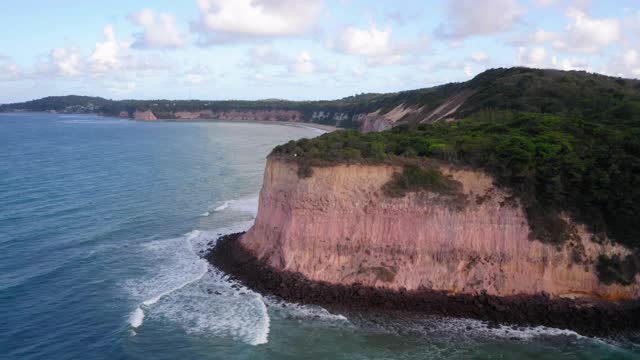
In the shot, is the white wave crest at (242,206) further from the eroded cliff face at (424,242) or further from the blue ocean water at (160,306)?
the eroded cliff face at (424,242)

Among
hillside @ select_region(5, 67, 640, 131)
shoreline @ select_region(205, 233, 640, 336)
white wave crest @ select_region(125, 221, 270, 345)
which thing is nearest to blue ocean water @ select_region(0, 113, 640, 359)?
white wave crest @ select_region(125, 221, 270, 345)

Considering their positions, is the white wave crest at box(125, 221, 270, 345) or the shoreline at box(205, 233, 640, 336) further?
the shoreline at box(205, 233, 640, 336)

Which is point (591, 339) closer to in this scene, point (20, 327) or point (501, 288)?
point (501, 288)

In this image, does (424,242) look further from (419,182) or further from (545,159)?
(545,159)

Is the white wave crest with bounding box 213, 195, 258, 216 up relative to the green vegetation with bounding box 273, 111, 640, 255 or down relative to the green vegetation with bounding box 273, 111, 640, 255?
down

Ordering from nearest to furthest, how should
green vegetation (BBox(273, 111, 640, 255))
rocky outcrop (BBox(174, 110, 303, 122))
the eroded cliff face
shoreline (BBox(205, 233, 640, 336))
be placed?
1. shoreline (BBox(205, 233, 640, 336))
2. green vegetation (BBox(273, 111, 640, 255))
3. the eroded cliff face
4. rocky outcrop (BBox(174, 110, 303, 122))

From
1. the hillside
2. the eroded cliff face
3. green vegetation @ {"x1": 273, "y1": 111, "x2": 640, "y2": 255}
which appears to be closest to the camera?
green vegetation @ {"x1": 273, "y1": 111, "x2": 640, "y2": 255}

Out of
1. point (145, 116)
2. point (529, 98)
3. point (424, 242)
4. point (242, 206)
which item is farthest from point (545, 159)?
point (145, 116)

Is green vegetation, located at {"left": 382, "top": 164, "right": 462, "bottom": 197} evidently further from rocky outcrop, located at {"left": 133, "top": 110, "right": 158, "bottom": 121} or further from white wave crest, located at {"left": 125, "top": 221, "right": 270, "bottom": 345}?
rocky outcrop, located at {"left": 133, "top": 110, "right": 158, "bottom": 121}

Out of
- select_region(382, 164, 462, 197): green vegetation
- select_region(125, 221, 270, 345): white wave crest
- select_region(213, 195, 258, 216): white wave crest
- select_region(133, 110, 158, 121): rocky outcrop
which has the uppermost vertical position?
select_region(133, 110, 158, 121): rocky outcrop
